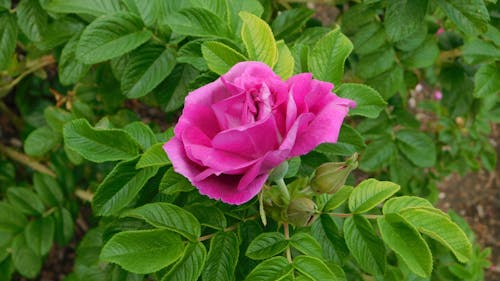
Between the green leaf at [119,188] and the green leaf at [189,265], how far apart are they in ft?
0.44

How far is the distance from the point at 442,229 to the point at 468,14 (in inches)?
19.5

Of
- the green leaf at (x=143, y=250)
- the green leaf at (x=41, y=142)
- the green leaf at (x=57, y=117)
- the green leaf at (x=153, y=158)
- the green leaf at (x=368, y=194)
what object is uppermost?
the green leaf at (x=153, y=158)

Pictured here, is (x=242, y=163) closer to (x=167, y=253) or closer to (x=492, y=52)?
(x=167, y=253)

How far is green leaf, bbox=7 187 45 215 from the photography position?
1579 millimetres

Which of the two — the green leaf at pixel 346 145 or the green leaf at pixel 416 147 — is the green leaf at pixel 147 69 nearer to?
the green leaf at pixel 346 145

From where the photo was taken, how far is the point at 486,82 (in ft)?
4.12

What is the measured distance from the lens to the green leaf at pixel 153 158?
0.86m

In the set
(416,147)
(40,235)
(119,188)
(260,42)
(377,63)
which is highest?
(260,42)

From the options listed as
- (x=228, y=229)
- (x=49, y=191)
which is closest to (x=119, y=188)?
(x=228, y=229)

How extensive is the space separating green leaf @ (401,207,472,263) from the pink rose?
0.76ft

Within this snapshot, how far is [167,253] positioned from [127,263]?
2.4 inches

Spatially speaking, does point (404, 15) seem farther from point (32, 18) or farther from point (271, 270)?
point (32, 18)

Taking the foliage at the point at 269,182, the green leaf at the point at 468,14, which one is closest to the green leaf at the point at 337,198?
the foliage at the point at 269,182

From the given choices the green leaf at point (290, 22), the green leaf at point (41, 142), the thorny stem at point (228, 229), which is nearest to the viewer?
the thorny stem at point (228, 229)
